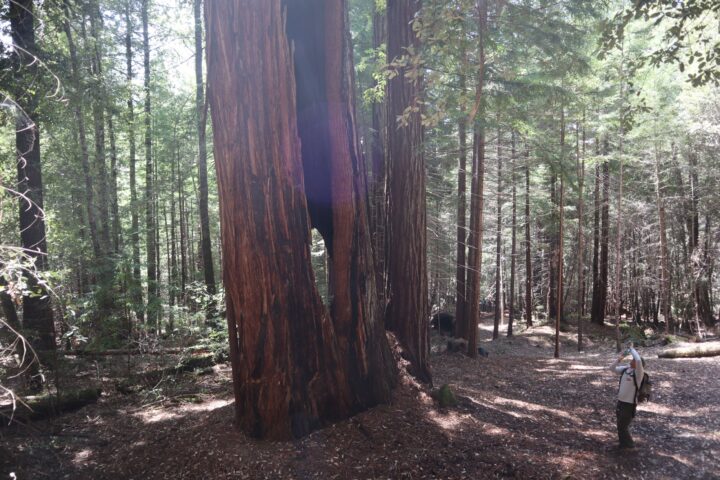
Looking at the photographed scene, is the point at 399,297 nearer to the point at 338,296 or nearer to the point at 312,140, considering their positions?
the point at 338,296

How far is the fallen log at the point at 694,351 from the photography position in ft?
43.4

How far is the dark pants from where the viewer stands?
536 centimetres

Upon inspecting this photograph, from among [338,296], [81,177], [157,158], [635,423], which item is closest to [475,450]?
[338,296]

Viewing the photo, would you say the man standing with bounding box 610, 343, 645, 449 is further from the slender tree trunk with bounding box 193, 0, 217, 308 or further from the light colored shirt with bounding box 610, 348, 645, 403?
the slender tree trunk with bounding box 193, 0, 217, 308

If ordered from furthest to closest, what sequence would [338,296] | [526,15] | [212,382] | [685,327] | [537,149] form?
[685,327]
[537,149]
[212,382]
[338,296]
[526,15]

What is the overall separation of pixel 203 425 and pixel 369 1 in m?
10.1

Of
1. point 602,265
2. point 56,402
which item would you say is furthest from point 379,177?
point 602,265

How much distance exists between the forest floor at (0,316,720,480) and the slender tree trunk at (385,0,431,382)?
93cm

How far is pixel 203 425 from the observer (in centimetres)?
619

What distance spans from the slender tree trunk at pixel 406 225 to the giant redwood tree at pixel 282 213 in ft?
5.39

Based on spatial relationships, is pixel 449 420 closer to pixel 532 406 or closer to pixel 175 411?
pixel 532 406

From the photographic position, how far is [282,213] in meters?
5.41

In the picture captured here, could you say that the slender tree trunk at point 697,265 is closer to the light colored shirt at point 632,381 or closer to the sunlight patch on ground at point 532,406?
the sunlight patch on ground at point 532,406

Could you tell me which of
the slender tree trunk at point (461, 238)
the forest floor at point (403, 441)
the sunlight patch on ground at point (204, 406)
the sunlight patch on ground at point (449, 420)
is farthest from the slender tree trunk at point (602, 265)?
the sunlight patch on ground at point (204, 406)
